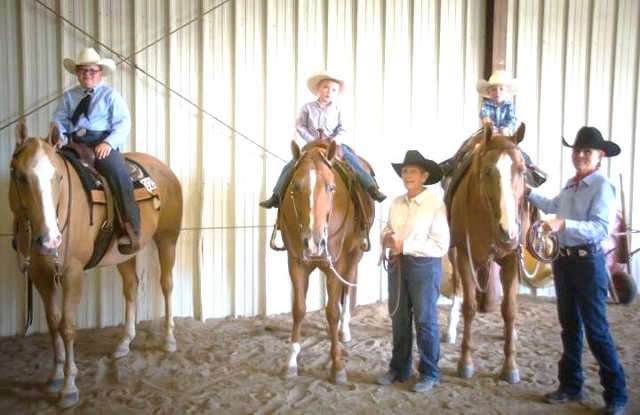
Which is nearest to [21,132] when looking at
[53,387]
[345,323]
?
[53,387]

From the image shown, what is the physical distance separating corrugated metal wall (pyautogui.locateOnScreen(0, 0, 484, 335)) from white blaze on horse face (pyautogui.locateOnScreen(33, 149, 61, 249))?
1.97m

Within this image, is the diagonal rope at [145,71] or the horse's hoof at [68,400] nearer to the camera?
the horse's hoof at [68,400]

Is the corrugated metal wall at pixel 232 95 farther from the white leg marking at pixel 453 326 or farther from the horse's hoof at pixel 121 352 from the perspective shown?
the white leg marking at pixel 453 326

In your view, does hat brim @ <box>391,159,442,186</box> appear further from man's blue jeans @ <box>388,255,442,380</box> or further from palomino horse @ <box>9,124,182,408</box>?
palomino horse @ <box>9,124,182,408</box>

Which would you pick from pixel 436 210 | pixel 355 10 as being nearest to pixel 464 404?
pixel 436 210

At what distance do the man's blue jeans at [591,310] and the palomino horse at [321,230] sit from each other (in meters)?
1.41

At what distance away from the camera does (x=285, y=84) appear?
545 cm

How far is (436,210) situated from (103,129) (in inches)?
103

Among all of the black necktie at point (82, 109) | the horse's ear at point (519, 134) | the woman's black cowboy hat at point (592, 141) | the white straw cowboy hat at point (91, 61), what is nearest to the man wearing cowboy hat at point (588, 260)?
the woman's black cowboy hat at point (592, 141)

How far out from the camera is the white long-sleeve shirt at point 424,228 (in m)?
3.23

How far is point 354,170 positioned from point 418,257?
0.97m

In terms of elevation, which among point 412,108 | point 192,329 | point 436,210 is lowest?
point 192,329

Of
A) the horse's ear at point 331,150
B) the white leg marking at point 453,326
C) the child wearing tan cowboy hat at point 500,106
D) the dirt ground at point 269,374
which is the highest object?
the child wearing tan cowboy hat at point 500,106

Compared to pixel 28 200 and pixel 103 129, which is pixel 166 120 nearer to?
pixel 103 129
